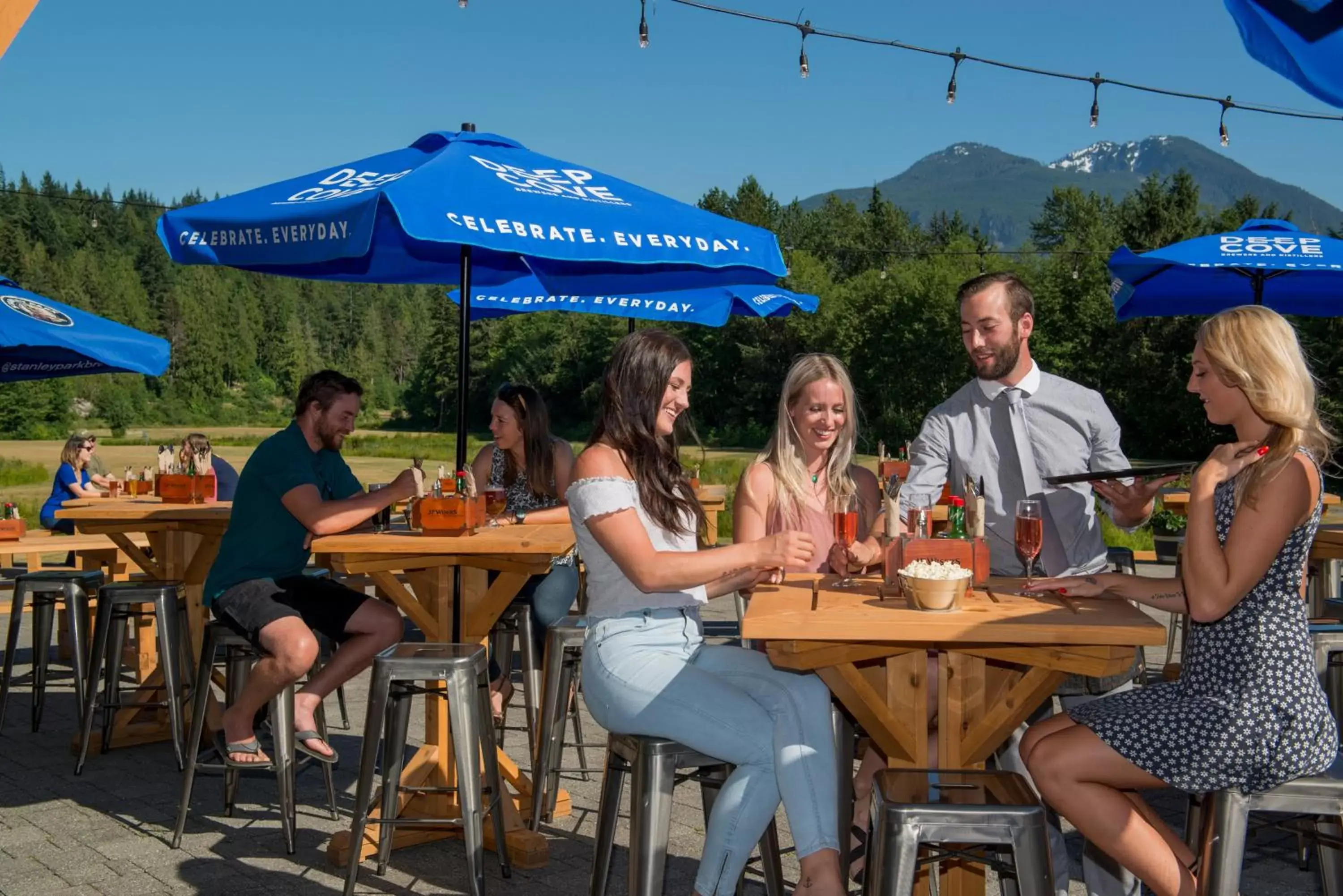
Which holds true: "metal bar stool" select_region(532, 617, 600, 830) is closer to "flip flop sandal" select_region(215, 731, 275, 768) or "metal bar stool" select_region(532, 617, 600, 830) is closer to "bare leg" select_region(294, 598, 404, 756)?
"bare leg" select_region(294, 598, 404, 756)

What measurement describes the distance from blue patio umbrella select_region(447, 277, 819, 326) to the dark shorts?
3304mm

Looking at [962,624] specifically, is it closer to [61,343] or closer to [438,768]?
[438,768]

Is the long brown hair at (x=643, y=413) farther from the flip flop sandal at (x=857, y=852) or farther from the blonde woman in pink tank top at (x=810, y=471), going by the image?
the flip flop sandal at (x=857, y=852)

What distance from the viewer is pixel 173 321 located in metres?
77.0

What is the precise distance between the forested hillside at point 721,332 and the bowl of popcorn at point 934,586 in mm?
31648

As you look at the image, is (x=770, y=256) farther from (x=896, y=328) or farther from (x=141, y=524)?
(x=896, y=328)

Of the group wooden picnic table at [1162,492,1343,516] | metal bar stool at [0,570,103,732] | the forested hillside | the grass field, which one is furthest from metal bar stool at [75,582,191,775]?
the forested hillside

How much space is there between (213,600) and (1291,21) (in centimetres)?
374

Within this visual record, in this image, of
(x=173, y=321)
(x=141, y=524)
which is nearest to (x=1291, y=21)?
(x=141, y=524)

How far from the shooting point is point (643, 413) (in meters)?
3.20

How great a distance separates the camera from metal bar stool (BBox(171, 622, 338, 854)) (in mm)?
4113

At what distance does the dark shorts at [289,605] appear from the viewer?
4297 mm

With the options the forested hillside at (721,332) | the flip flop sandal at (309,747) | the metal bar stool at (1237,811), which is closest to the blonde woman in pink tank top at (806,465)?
the metal bar stool at (1237,811)

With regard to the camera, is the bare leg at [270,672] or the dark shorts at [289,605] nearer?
the bare leg at [270,672]
